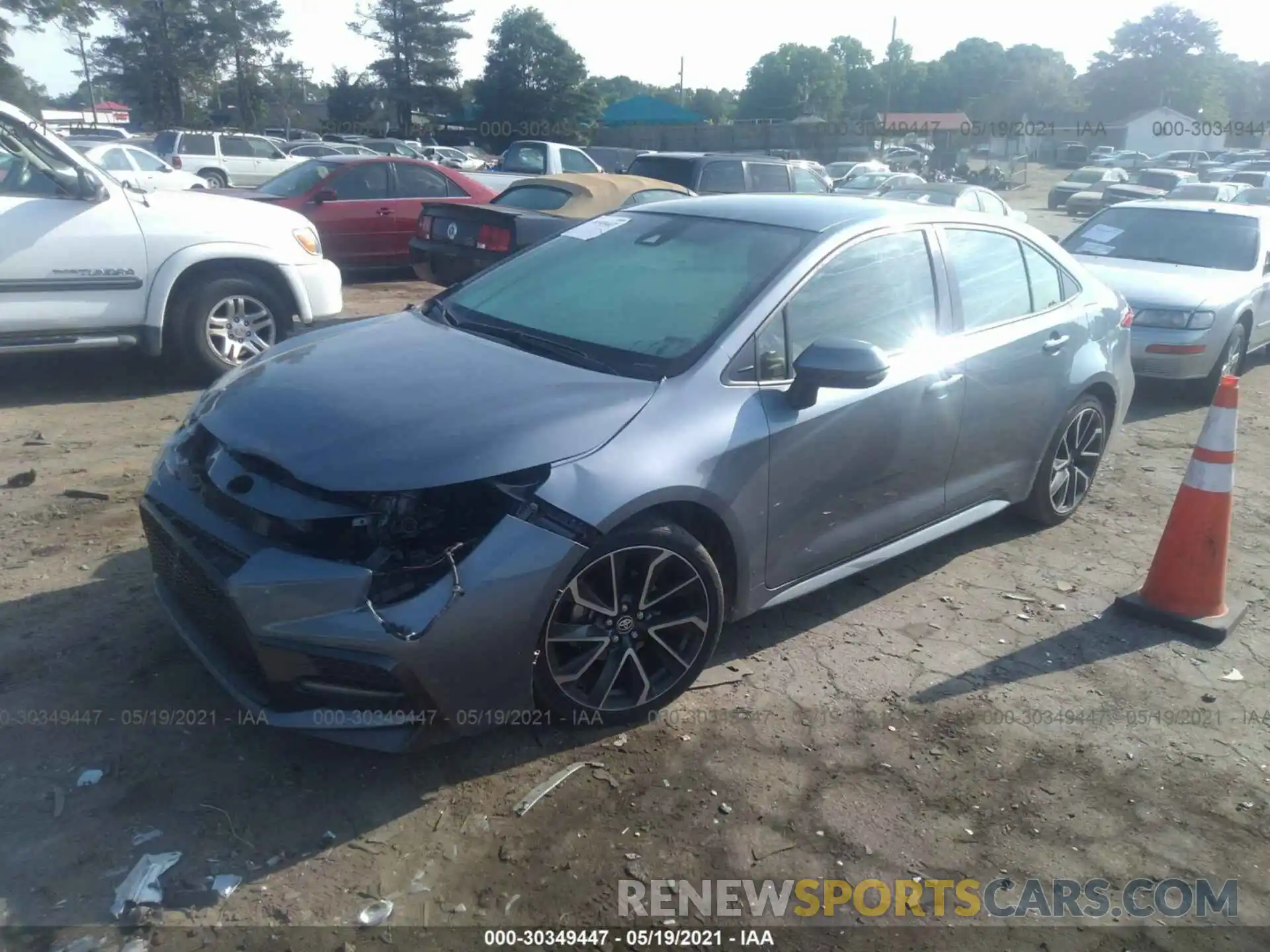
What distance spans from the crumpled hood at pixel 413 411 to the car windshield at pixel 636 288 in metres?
0.22

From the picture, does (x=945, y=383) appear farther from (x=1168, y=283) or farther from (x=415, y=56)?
(x=415, y=56)

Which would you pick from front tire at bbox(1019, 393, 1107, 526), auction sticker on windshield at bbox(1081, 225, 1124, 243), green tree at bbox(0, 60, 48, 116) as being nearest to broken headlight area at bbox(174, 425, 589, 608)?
front tire at bbox(1019, 393, 1107, 526)

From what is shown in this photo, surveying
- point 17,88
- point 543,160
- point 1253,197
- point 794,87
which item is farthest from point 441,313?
point 794,87

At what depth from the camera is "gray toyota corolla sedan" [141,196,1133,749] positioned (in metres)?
2.88

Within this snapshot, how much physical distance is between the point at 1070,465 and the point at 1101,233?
519cm

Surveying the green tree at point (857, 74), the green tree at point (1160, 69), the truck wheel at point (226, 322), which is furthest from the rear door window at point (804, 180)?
the green tree at point (1160, 69)

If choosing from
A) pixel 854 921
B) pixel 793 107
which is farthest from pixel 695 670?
pixel 793 107

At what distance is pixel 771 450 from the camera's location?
3.52 meters

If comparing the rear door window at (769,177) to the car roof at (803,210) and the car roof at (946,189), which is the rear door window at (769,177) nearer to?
the car roof at (946,189)

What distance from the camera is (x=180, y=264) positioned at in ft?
22.2

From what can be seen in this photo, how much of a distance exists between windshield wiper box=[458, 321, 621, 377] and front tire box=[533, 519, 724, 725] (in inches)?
25.3

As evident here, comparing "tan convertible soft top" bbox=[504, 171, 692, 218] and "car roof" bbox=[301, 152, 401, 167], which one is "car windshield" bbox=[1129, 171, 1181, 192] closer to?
"tan convertible soft top" bbox=[504, 171, 692, 218]

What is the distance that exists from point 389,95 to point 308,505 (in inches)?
2396

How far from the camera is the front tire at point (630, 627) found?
3.13 meters
